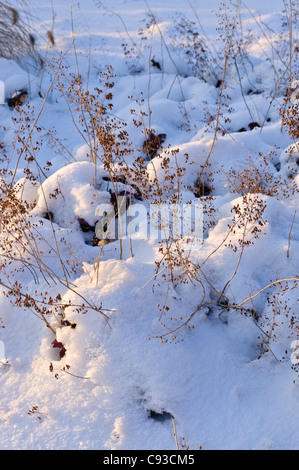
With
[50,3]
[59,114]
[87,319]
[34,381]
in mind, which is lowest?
[34,381]

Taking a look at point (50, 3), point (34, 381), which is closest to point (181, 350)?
point (34, 381)

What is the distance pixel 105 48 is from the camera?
6.12 meters

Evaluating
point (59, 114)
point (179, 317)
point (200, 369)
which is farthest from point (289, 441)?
point (59, 114)

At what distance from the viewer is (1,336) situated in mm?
2525

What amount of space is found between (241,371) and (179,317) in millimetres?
477

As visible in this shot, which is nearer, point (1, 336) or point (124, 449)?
point (124, 449)

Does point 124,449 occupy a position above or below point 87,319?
below

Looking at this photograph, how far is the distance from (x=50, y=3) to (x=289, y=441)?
26.0 feet

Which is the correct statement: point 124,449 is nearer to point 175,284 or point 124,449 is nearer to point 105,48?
point 175,284

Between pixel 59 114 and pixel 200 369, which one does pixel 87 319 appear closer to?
pixel 200 369
